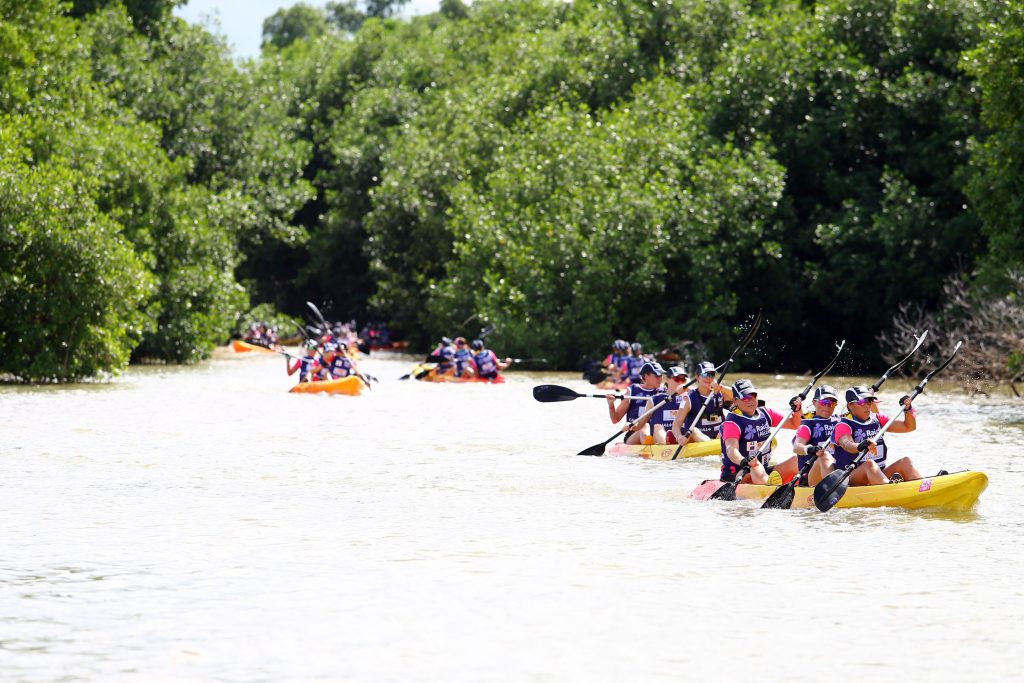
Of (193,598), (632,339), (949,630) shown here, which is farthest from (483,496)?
(632,339)

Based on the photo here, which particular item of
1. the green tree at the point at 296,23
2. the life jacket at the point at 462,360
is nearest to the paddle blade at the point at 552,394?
the life jacket at the point at 462,360

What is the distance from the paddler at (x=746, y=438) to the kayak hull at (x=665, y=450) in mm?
3532

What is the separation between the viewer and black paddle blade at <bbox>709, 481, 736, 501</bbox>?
1505 cm

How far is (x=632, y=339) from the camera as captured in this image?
43.8 meters

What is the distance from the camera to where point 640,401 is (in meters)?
20.4

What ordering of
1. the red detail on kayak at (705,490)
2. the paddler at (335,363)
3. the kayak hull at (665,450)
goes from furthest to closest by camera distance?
the paddler at (335,363)
the kayak hull at (665,450)
the red detail on kayak at (705,490)

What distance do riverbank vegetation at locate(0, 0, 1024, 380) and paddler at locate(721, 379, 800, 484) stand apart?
15.1 metres

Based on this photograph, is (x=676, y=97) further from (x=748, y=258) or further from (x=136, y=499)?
(x=136, y=499)

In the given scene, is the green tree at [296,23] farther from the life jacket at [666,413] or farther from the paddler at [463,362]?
the life jacket at [666,413]

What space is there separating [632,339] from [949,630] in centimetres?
3459

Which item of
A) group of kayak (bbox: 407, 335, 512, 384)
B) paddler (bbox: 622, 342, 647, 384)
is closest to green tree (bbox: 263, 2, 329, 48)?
group of kayak (bbox: 407, 335, 512, 384)

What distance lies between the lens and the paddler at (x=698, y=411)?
19.2m

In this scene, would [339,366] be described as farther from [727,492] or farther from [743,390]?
[727,492]

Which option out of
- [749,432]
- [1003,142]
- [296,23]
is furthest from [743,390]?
[296,23]
